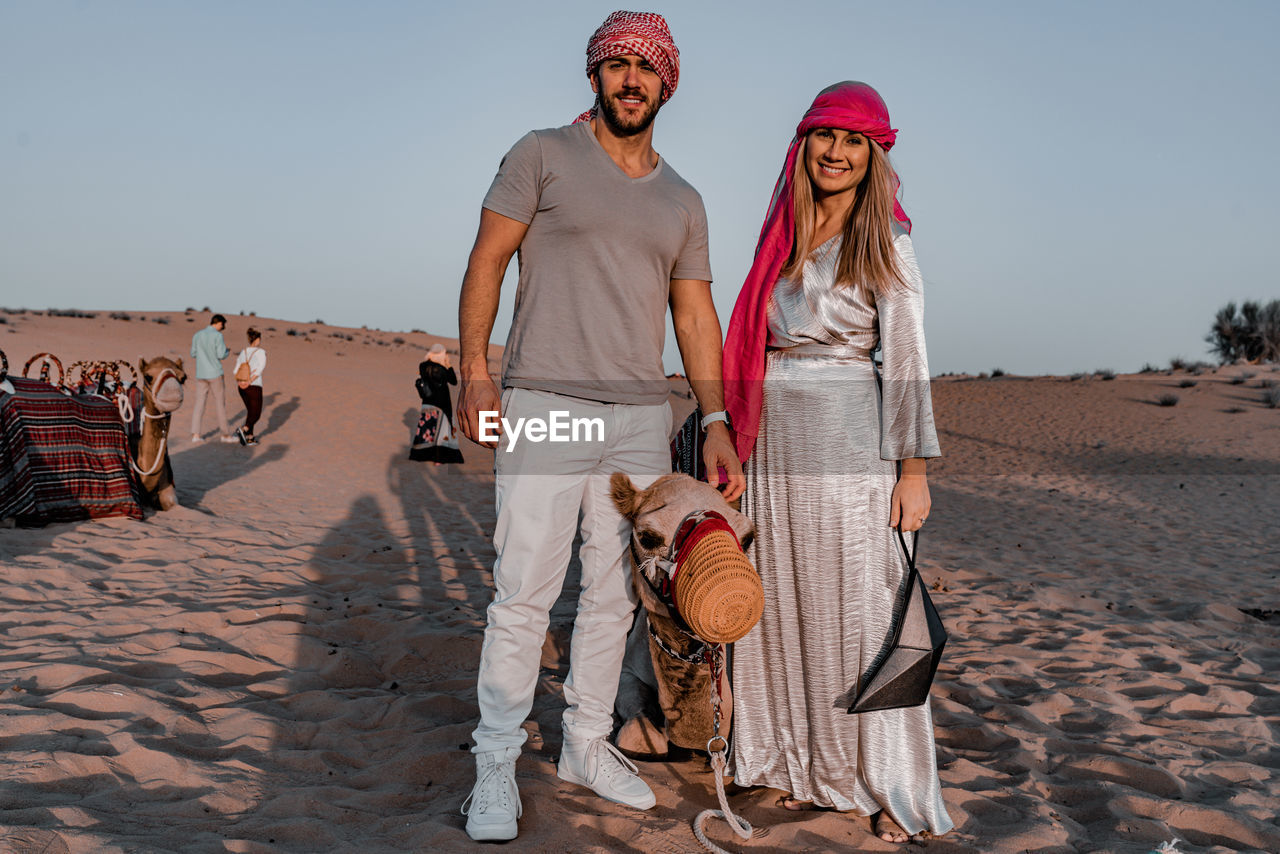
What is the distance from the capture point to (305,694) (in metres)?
3.62

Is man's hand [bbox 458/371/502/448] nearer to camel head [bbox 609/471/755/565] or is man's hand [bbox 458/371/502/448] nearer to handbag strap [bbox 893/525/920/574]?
camel head [bbox 609/471/755/565]

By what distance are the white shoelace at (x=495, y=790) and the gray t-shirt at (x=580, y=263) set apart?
1.20 m

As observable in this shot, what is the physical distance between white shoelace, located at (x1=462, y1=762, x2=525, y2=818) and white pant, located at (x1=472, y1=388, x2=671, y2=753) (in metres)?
0.07

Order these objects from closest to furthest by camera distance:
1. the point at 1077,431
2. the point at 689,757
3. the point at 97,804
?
1. the point at 97,804
2. the point at 689,757
3. the point at 1077,431

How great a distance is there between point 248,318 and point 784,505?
45.9 metres

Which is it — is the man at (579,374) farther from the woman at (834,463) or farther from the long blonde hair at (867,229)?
the long blonde hair at (867,229)

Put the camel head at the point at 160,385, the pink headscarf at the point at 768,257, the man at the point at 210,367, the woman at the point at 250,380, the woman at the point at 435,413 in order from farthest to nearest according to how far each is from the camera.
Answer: the woman at the point at 250,380 → the man at the point at 210,367 → the woman at the point at 435,413 → the camel head at the point at 160,385 → the pink headscarf at the point at 768,257

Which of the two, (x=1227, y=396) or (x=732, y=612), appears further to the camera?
(x=1227, y=396)

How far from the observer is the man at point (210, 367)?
13047mm

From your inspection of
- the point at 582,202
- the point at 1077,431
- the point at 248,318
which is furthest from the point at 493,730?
the point at 248,318

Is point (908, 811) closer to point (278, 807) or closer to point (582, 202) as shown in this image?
point (278, 807)

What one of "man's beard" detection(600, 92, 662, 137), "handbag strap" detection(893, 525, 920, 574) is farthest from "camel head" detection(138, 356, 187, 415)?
"handbag strap" detection(893, 525, 920, 574)

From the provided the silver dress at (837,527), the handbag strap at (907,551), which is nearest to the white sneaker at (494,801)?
the silver dress at (837,527)

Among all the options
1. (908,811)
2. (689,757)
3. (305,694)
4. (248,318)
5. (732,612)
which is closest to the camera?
(732,612)
